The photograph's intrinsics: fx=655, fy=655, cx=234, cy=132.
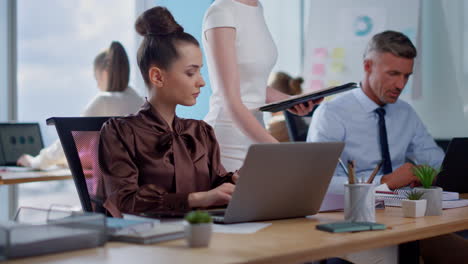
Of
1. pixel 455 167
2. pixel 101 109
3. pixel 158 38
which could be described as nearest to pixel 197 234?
pixel 158 38

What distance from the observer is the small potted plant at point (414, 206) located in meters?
1.89

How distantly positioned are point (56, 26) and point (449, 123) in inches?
153

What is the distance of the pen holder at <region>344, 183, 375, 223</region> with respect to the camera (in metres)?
1.72

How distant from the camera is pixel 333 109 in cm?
321

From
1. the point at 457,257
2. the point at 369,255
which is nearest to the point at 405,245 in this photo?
the point at 369,255

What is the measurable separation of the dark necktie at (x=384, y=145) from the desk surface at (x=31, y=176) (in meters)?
1.94

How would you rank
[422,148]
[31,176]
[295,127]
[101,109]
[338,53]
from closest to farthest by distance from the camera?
[422,148] < [295,127] < [31,176] < [101,109] < [338,53]

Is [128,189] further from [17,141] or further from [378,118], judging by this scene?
[17,141]

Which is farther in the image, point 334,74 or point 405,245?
point 334,74

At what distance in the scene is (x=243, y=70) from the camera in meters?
2.59

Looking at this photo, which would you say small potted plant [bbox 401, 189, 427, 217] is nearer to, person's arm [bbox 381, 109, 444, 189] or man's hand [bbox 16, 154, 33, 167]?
person's arm [bbox 381, 109, 444, 189]

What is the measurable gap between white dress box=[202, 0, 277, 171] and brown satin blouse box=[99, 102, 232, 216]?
33cm

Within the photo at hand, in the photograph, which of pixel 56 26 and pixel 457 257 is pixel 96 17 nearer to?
pixel 56 26

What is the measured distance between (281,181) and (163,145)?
51 cm
